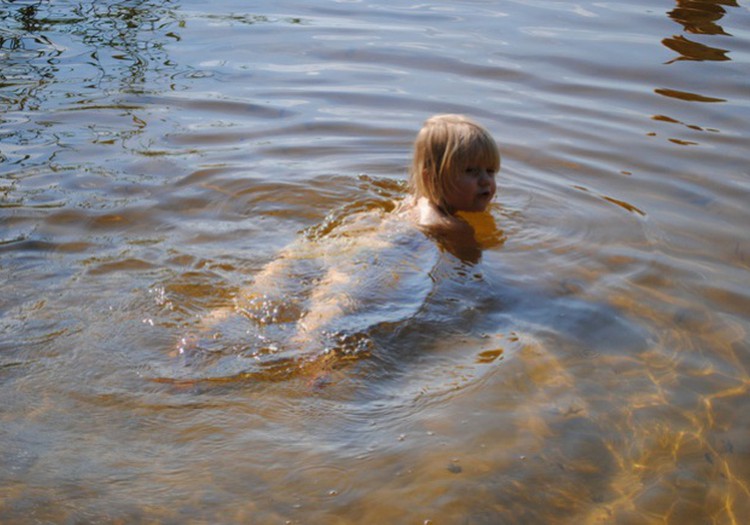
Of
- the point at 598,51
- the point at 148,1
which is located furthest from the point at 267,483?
the point at 148,1

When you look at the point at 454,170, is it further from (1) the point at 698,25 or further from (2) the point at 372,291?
(1) the point at 698,25

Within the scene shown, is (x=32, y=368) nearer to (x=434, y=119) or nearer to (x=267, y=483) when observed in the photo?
(x=267, y=483)

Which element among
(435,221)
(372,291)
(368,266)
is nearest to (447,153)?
(435,221)

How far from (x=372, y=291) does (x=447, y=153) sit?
5.03ft

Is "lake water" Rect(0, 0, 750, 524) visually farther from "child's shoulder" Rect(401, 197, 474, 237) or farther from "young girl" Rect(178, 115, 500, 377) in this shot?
"child's shoulder" Rect(401, 197, 474, 237)

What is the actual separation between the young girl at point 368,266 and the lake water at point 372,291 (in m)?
0.03

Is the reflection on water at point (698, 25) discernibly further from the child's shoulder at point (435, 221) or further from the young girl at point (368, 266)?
the child's shoulder at point (435, 221)

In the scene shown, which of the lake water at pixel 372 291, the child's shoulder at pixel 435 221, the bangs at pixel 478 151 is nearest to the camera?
the lake water at pixel 372 291

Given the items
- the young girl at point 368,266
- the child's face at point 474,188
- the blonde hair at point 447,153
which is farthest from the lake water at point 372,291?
the blonde hair at point 447,153

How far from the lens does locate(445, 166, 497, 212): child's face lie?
621cm

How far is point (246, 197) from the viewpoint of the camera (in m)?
6.61

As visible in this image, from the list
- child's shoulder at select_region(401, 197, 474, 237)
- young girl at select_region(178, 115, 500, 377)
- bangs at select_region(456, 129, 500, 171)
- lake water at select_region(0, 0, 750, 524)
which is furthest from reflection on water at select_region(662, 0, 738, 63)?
child's shoulder at select_region(401, 197, 474, 237)

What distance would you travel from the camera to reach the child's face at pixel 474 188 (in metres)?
6.21

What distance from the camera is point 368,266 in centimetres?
537
